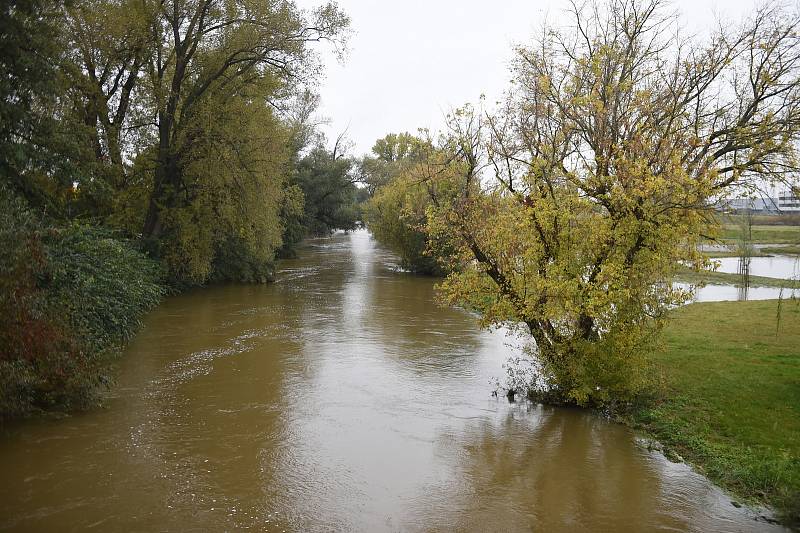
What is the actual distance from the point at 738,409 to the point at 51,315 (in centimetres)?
1127

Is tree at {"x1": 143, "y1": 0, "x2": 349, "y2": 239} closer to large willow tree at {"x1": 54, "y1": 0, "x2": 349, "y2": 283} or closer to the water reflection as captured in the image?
large willow tree at {"x1": 54, "y1": 0, "x2": 349, "y2": 283}

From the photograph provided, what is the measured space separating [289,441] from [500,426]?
3578mm

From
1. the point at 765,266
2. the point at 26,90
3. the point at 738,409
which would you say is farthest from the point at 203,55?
the point at 765,266

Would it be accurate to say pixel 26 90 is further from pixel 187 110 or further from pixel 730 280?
pixel 730 280

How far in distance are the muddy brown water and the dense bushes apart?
66 centimetres

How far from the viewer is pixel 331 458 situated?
27.6 ft

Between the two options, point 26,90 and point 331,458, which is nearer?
point 331,458

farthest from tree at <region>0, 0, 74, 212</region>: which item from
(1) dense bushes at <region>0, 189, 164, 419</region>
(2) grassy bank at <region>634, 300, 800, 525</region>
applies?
(2) grassy bank at <region>634, 300, 800, 525</region>

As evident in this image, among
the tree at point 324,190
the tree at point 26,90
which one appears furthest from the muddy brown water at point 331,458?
the tree at point 324,190

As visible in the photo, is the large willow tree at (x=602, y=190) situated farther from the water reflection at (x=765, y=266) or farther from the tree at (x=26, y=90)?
the water reflection at (x=765, y=266)

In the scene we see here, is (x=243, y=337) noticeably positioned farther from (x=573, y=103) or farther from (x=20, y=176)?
(x=573, y=103)

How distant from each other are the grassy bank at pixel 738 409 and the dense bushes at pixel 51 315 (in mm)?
9355

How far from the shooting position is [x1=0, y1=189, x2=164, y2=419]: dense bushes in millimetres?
8008

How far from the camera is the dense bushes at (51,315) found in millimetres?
8008
